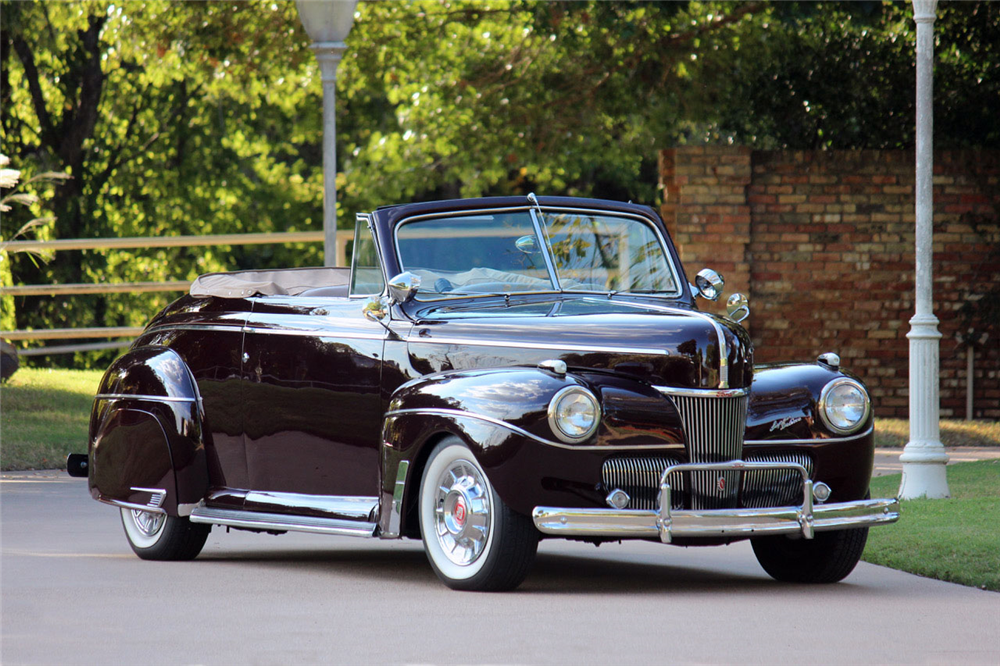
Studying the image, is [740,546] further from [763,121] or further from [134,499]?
[763,121]

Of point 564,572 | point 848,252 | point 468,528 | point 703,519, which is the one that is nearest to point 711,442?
point 703,519

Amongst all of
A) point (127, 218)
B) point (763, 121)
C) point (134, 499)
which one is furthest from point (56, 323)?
point (134, 499)

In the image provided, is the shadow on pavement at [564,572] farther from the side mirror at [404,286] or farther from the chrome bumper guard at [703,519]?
the side mirror at [404,286]

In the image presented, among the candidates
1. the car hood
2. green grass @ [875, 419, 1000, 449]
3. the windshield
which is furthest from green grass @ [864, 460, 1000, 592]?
green grass @ [875, 419, 1000, 449]

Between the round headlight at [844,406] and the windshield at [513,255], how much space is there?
4.32 ft

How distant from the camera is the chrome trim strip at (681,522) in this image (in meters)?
6.39

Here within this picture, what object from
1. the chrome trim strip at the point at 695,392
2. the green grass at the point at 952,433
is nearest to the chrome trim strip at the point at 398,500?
the chrome trim strip at the point at 695,392

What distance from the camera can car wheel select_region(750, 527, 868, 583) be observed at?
728cm

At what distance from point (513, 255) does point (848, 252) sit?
8962 millimetres

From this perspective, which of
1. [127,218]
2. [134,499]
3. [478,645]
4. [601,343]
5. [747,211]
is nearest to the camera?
[478,645]

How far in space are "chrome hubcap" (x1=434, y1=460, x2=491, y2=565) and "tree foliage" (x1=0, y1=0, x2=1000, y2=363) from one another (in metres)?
9.78

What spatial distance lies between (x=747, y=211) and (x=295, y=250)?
22.7 metres

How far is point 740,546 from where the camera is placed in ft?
30.1

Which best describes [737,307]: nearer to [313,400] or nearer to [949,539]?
[949,539]
